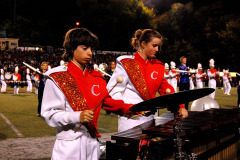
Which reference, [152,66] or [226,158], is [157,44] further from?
[226,158]

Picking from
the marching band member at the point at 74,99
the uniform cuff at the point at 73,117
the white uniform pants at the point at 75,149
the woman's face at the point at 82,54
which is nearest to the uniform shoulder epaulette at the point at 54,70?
the marching band member at the point at 74,99

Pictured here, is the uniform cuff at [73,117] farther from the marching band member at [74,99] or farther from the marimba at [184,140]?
the marimba at [184,140]

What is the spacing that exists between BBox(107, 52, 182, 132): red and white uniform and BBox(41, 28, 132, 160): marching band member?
830 mm

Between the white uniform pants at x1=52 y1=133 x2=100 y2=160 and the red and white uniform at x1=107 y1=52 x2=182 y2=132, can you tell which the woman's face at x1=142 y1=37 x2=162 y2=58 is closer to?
the red and white uniform at x1=107 y1=52 x2=182 y2=132

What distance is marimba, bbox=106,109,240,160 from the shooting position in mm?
2424

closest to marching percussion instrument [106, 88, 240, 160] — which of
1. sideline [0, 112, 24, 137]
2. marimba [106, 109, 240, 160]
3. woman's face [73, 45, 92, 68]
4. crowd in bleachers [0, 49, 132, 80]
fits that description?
marimba [106, 109, 240, 160]

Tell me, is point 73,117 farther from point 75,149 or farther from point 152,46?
point 152,46

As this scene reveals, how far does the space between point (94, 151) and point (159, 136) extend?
606 mm

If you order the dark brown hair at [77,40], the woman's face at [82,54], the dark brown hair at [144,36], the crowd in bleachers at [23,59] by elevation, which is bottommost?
the woman's face at [82,54]

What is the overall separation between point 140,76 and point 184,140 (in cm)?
97

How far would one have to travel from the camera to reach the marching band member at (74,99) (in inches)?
89.1

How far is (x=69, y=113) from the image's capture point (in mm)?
2211

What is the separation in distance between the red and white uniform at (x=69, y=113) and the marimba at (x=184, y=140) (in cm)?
25

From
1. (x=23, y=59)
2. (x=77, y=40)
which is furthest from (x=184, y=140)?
(x=23, y=59)
